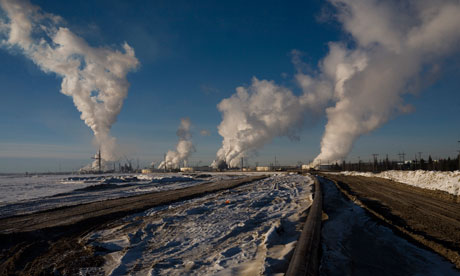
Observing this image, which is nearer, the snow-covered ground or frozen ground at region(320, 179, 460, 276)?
frozen ground at region(320, 179, 460, 276)

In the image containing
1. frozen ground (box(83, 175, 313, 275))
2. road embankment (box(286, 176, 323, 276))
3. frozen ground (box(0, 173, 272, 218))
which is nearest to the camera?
road embankment (box(286, 176, 323, 276))

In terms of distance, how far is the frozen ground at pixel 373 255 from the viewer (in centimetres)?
440

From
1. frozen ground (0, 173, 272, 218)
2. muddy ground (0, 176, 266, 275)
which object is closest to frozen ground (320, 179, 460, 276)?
muddy ground (0, 176, 266, 275)

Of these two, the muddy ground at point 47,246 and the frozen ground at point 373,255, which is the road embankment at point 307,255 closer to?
the frozen ground at point 373,255

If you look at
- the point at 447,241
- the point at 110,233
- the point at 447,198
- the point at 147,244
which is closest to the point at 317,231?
the point at 447,241

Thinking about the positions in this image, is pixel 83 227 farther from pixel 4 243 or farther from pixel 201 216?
pixel 201 216

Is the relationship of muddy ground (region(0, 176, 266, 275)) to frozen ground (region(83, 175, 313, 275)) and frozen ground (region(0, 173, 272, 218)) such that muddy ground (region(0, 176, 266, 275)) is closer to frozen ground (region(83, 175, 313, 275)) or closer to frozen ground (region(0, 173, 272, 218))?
frozen ground (region(83, 175, 313, 275))

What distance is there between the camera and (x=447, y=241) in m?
6.16

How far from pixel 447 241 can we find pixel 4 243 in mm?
12295

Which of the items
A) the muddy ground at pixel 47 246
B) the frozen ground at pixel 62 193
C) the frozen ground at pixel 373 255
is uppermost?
the frozen ground at pixel 373 255

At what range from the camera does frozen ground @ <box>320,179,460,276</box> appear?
4.40m

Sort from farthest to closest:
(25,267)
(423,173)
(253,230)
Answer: (423,173) → (253,230) → (25,267)

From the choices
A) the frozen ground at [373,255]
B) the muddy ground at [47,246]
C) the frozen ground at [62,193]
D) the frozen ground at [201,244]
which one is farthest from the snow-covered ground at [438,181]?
the frozen ground at [62,193]

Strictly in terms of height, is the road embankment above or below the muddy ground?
above
